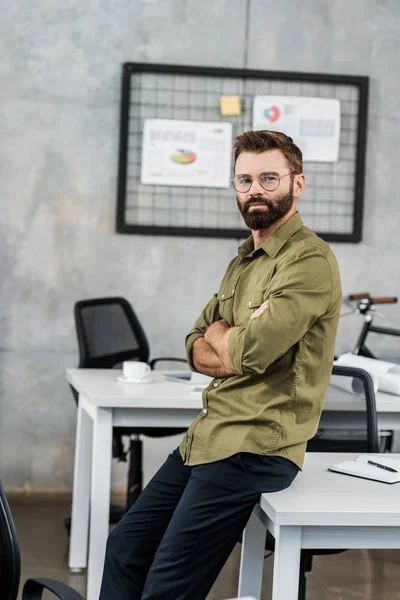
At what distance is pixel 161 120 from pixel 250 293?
2623mm

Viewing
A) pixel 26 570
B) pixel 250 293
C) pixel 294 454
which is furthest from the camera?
pixel 26 570

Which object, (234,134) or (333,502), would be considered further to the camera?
(234,134)

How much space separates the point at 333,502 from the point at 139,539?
0.56 m

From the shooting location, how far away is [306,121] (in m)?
4.81

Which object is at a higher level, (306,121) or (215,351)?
(306,121)

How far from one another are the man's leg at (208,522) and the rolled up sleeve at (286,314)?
0.25m

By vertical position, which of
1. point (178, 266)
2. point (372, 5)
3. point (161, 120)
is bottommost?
point (178, 266)

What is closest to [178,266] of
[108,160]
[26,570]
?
[108,160]

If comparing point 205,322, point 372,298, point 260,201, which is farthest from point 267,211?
point 372,298

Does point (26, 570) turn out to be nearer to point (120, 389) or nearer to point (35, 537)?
point (35, 537)

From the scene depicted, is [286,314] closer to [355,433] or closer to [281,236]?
[281,236]

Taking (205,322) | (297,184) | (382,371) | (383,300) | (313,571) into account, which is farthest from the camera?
(383,300)

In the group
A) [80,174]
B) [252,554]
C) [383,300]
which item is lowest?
[252,554]

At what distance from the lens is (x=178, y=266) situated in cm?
480
